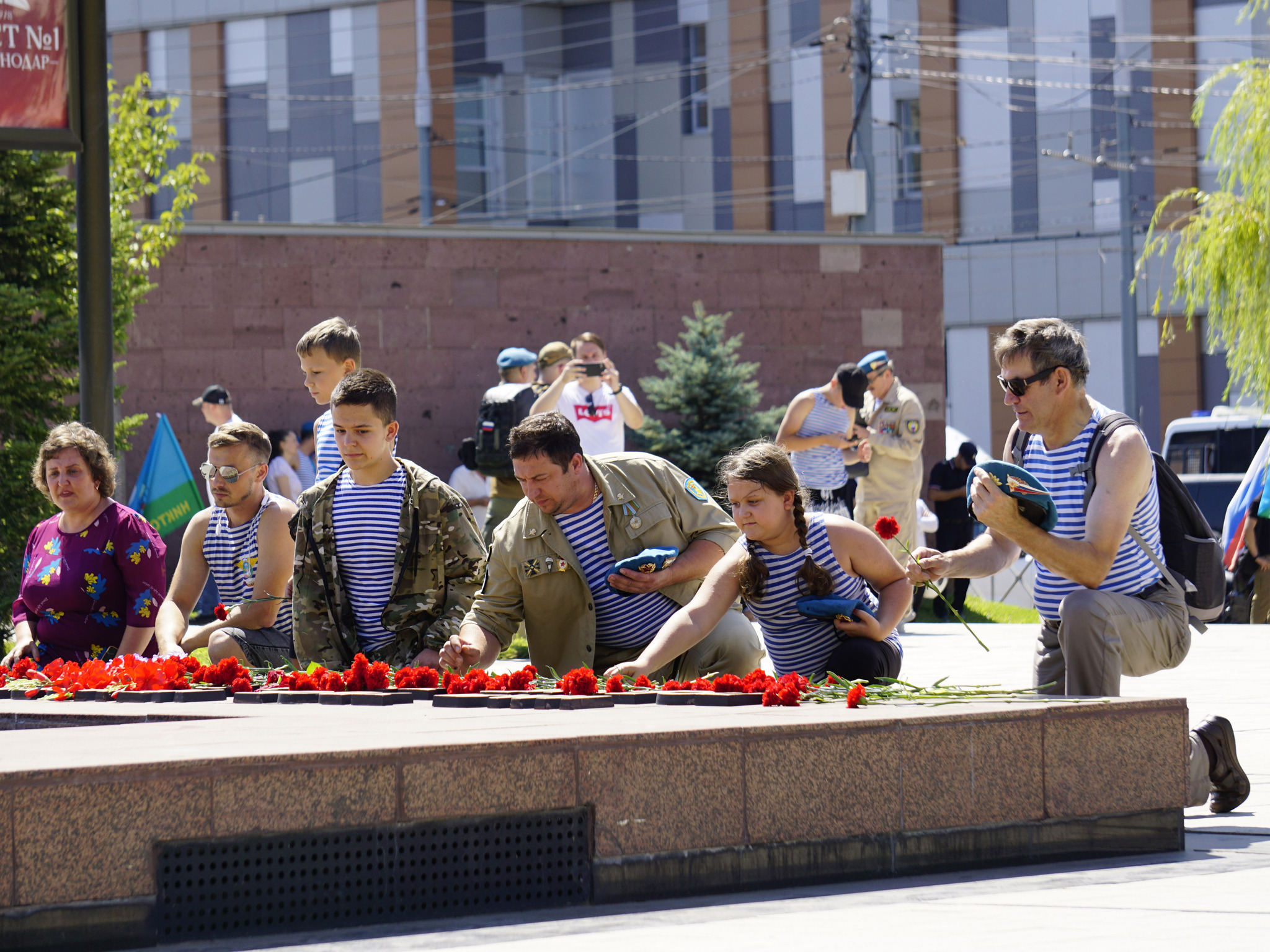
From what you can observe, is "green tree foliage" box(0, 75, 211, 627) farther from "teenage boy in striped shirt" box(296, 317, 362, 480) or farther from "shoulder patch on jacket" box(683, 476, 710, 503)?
"shoulder patch on jacket" box(683, 476, 710, 503)

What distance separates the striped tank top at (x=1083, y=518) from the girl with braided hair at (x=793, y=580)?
601 millimetres

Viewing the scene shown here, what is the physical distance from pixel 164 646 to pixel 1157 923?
4.24 m

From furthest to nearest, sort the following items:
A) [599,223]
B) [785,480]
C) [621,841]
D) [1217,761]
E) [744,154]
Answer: [599,223], [744,154], [785,480], [1217,761], [621,841]

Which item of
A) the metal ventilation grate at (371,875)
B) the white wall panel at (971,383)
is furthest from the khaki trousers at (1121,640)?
the white wall panel at (971,383)

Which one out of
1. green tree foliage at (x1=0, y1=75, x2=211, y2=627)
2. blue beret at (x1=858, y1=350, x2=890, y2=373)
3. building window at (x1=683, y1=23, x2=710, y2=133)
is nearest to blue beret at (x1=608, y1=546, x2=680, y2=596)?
green tree foliage at (x1=0, y1=75, x2=211, y2=627)

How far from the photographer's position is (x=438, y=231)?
17.7m

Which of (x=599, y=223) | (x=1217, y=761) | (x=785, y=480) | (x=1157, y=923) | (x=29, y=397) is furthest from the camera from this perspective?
(x=599, y=223)

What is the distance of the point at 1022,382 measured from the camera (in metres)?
5.65

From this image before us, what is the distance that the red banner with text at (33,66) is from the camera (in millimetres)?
8203

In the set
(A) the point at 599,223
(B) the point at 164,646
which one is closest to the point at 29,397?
(B) the point at 164,646

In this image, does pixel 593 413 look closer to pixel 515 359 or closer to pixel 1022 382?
pixel 515 359

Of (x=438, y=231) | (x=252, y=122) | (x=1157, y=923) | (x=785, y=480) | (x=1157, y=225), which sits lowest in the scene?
(x=1157, y=923)

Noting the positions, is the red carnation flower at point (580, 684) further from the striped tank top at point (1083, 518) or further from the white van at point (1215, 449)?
the white van at point (1215, 449)

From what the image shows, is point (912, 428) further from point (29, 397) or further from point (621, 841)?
point (621, 841)
